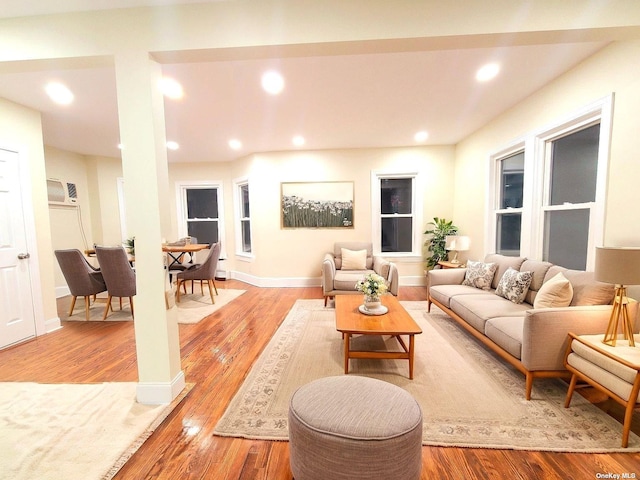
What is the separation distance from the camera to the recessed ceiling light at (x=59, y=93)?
269 centimetres

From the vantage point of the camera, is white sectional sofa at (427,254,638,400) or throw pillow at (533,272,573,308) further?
throw pillow at (533,272,573,308)

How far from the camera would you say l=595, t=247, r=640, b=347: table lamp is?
1.66 meters

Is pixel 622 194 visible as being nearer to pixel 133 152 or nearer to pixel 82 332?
pixel 133 152

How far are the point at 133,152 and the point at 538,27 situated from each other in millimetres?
2704

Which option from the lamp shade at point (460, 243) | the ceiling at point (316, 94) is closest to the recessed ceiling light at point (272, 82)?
the ceiling at point (316, 94)

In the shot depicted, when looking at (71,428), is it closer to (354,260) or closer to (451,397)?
(451,397)

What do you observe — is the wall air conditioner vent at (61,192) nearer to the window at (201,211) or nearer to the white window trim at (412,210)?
the window at (201,211)

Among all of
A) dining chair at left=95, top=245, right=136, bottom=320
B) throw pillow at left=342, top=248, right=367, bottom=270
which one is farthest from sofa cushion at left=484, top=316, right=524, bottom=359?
dining chair at left=95, top=245, right=136, bottom=320

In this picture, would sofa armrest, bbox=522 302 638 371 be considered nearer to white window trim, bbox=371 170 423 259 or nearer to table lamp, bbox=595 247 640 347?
table lamp, bbox=595 247 640 347

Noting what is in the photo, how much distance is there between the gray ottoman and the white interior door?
12.0 feet

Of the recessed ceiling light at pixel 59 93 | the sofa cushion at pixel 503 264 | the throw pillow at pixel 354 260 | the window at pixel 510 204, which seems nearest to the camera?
the recessed ceiling light at pixel 59 93

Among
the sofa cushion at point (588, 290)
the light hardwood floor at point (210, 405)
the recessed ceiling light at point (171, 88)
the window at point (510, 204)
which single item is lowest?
the light hardwood floor at point (210, 405)

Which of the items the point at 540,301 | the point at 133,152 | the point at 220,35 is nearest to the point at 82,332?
the point at 133,152

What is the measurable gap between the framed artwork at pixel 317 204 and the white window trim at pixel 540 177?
7.65 feet
